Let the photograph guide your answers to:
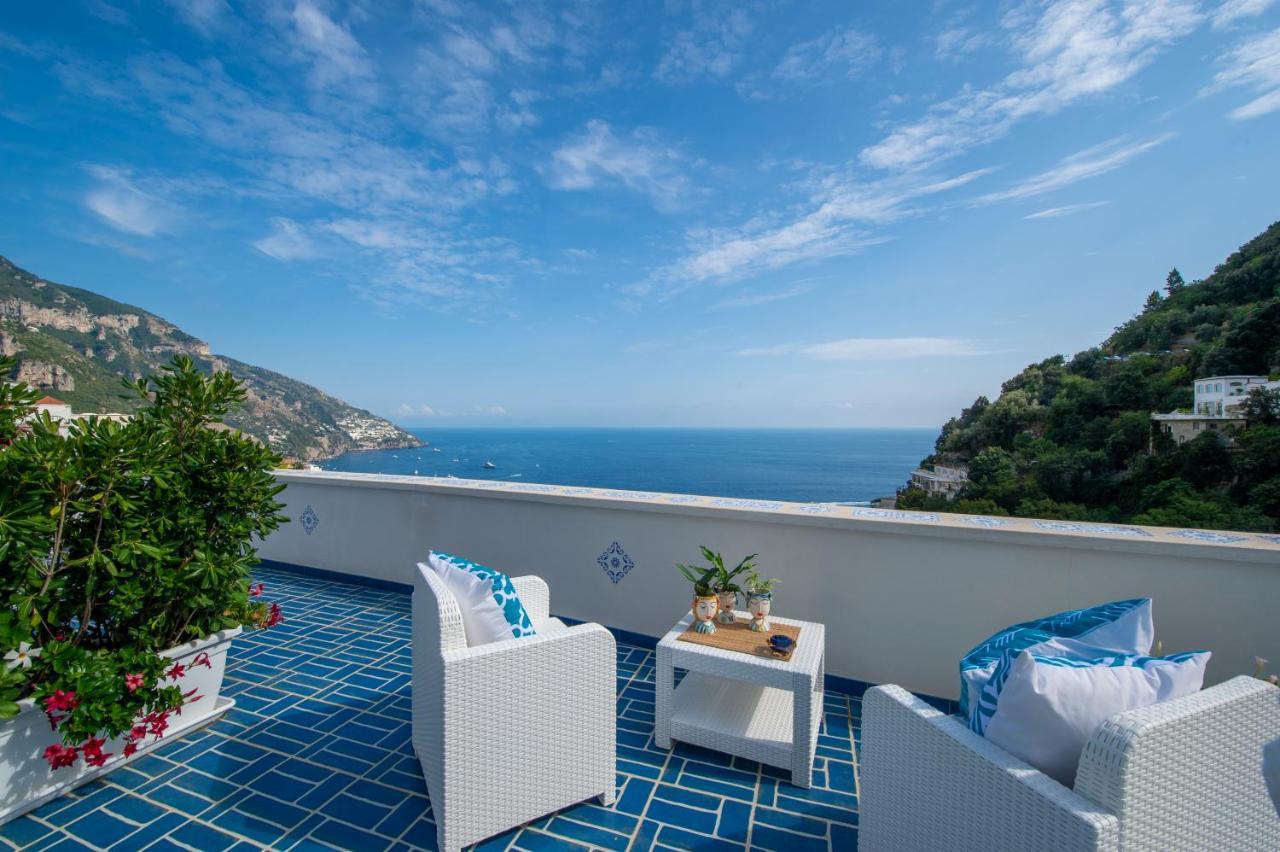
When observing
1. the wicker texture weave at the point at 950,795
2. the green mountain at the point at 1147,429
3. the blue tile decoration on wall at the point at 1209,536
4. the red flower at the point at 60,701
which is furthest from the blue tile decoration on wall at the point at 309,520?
the green mountain at the point at 1147,429

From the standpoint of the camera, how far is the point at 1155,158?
228 inches

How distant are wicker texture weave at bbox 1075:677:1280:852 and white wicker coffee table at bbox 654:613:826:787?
41.7 inches

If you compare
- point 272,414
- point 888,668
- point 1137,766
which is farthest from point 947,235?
point 272,414

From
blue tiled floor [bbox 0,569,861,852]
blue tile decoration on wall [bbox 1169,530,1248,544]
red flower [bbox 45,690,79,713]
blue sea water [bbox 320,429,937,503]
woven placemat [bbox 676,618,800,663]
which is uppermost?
blue tile decoration on wall [bbox 1169,530,1248,544]

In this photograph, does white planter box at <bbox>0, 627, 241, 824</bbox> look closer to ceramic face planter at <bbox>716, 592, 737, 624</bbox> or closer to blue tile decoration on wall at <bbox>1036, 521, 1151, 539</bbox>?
ceramic face planter at <bbox>716, 592, 737, 624</bbox>

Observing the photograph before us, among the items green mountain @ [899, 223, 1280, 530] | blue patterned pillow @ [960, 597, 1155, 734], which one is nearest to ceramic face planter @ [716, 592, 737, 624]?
blue patterned pillow @ [960, 597, 1155, 734]

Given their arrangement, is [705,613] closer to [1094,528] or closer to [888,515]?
[888,515]

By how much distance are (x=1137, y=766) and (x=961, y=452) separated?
959 centimetres

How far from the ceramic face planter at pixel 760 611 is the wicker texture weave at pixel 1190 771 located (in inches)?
Answer: 57.1

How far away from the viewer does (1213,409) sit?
5.92 metres

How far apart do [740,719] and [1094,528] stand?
1955 millimetres

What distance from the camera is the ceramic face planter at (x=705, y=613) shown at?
231cm

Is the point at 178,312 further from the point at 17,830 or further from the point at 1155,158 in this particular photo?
the point at 1155,158

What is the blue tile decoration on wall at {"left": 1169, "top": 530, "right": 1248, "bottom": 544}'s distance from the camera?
2203mm
